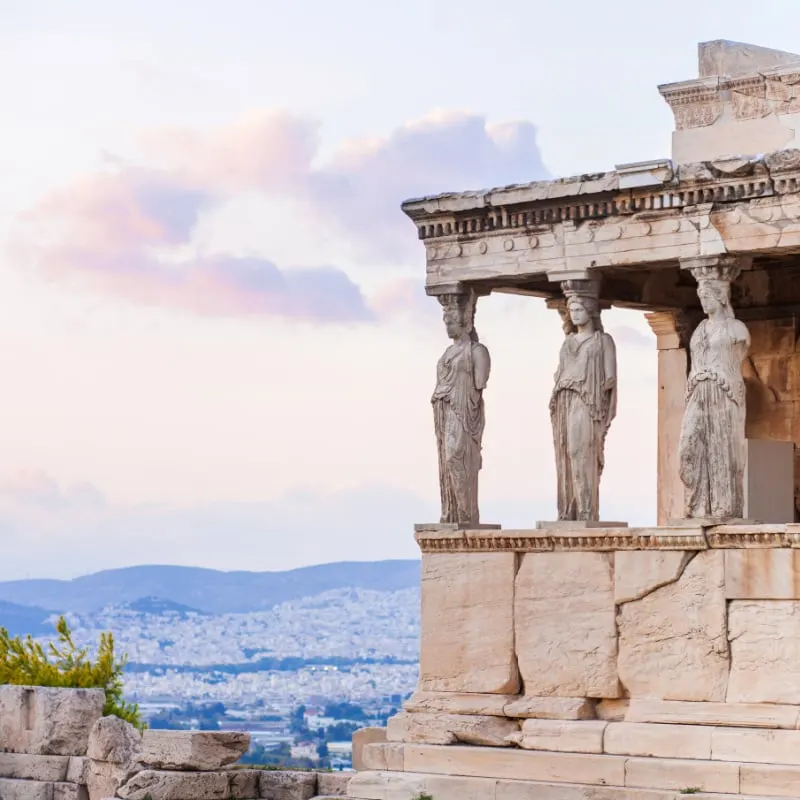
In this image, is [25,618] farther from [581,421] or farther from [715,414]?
[715,414]

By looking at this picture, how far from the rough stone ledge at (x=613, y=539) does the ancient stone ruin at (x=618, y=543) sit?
0.06 ft

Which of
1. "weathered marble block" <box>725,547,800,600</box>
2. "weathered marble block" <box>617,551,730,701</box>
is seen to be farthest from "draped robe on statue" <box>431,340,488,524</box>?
"weathered marble block" <box>725,547,800,600</box>

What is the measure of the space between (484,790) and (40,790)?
528 cm

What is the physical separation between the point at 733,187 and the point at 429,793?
497cm

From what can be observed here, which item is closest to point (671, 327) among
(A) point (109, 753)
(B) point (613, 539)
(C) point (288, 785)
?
(B) point (613, 539)

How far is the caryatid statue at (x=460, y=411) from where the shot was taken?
62.4ft

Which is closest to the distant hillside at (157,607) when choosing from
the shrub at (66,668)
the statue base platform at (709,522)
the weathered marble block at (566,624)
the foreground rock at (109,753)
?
the shrub at (66,668)

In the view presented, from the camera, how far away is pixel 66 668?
23.5 meters

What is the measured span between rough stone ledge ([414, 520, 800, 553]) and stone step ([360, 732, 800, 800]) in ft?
4.95

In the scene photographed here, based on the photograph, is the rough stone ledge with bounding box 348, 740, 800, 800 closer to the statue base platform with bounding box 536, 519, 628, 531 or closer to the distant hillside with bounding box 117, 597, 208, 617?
the statue base platform with bounding box 536, 519, 628, 531

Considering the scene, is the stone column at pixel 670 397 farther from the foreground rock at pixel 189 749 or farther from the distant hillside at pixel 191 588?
the distant hillside at pixel 191 588

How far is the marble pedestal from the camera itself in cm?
1706

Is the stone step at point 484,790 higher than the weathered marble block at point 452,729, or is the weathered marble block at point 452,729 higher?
Answer: the weathered marble block at point 452,729

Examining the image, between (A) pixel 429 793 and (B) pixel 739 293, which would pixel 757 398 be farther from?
(A) pixel 429 793
